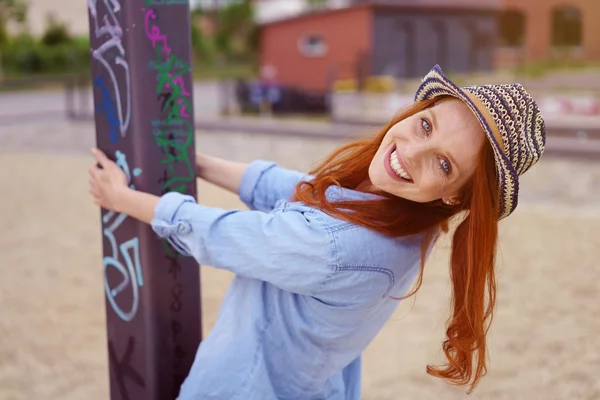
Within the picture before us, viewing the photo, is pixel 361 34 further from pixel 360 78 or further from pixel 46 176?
pixel 46 176

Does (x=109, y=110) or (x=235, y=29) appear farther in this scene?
(x=235, y=29)

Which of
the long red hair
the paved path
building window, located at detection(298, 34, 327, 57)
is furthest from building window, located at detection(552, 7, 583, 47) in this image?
the long red hair

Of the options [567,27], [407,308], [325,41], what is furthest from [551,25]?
[407,308]

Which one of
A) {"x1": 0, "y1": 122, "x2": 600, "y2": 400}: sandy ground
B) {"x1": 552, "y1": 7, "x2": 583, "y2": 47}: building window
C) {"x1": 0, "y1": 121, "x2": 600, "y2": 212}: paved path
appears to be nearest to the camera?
{"x1": 0, "y1": 122, "x2": 600, "y2": 400}: sandy ground

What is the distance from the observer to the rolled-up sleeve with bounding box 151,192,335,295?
4.95ft

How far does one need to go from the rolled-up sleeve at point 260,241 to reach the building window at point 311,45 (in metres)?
18.9

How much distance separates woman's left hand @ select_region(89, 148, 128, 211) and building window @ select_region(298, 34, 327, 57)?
18695 mm

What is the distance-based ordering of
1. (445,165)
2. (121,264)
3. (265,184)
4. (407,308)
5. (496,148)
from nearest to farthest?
(496,148), (445,165), (121,264), (265,184), (407,308)

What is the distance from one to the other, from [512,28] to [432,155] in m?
23.0

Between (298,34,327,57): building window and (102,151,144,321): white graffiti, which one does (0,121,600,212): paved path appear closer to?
(102,151,144,321): white graffiti

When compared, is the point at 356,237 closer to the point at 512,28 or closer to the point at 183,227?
the point at 183,227

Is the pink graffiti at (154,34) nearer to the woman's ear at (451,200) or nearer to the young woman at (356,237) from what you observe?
the young woman at (356,237)

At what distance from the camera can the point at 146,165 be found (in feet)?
5.77

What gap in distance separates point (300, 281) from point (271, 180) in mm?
507
